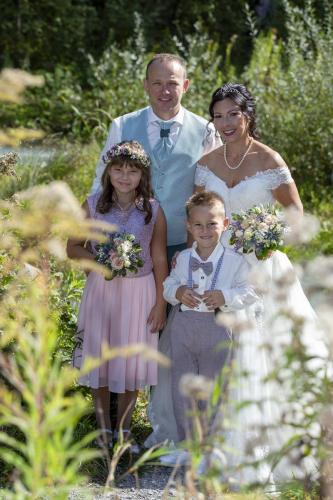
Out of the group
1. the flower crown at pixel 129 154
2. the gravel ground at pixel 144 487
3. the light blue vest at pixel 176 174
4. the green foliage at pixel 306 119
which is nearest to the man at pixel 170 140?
the light blue vest at pixel 176 174

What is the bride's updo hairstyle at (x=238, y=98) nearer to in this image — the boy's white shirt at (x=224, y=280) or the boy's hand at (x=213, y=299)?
the boy's white shirt at (x=224, y=280)

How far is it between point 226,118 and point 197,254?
2.14 feet

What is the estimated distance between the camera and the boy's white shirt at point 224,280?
3.73 meters

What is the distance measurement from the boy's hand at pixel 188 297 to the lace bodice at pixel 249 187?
1.88 feet

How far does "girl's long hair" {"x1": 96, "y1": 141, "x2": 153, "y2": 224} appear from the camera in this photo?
3887 millimetres

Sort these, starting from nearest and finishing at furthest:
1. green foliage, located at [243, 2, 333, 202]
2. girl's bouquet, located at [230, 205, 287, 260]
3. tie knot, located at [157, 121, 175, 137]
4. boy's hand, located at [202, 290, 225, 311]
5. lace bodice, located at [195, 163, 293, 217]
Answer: boy's hand, located at [202, 290, 225, 311]
girl's bouquet, located at [230, 205, 287, 260]
lace bodice, located at [195, 163, 293, 217]
tie knot, located at [157, 121, 175, 137]
green foliage, located at [243, 2, 333, 202]

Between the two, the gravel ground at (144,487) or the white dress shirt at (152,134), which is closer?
the gravel ground at (144,487)

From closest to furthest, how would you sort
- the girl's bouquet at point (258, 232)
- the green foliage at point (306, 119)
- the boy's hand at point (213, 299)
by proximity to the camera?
the boy's hand at point (213, 299) < the girl's bouquet at point (258, 232) < the green foliage at point (306, 119)

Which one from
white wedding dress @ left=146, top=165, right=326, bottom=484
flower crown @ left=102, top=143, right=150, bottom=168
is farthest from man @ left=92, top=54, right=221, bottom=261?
flower crown @ left=102, top=143, right=150, bottom=168

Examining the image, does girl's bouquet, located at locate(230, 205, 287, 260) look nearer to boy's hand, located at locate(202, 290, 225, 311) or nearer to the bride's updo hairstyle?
boy's hand, located at locate(202, 290, 225, 311)

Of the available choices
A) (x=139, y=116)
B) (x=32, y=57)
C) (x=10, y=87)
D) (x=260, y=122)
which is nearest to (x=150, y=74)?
(x=139, y=116)

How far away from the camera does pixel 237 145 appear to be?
416 centimetres

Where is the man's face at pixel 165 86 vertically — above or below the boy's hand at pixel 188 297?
above

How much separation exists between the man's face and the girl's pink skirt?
812mm
